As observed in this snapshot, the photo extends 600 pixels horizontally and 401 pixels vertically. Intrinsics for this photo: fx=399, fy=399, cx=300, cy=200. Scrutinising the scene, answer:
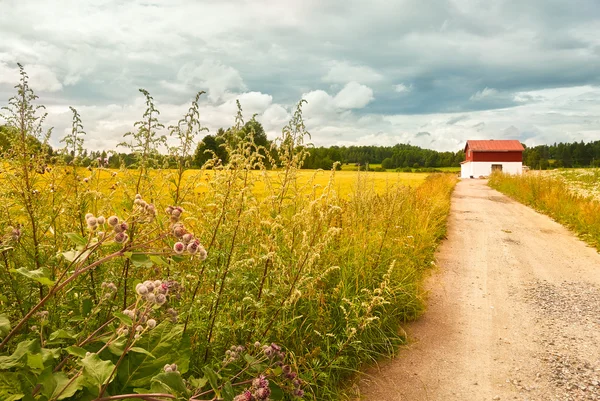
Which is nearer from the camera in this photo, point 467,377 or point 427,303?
point 467,377

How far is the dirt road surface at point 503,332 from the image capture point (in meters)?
4.12

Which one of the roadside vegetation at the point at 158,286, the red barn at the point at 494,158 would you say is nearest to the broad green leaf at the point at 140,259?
the roadside vegetation at the point at 158,286

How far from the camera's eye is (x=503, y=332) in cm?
539

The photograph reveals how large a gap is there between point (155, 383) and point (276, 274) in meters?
1.80

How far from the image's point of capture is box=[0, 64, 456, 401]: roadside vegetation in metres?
1.91

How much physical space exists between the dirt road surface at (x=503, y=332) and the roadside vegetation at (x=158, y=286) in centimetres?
51

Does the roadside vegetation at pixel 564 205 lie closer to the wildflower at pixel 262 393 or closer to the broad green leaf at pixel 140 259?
the wildflower at pixel 262 393

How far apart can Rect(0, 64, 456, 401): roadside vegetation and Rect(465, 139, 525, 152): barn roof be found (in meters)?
63.2

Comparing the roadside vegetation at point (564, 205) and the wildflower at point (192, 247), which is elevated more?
the wildflower at point (192, 247)

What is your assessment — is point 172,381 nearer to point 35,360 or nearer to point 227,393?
point 227,393

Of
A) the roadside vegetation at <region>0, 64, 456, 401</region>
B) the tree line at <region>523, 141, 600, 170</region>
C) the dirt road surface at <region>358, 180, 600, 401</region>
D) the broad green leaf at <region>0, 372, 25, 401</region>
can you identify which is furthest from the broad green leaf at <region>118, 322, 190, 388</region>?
the tree line at <region>523, 141, 600, 170</region>

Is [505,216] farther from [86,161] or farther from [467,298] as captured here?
[86,161]

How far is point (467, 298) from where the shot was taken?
656 cm

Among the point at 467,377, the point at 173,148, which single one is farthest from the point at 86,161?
the point at 467,377
